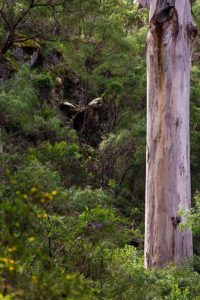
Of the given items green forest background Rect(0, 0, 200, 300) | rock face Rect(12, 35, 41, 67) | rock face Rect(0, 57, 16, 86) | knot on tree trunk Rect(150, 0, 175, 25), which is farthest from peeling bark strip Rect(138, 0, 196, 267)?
rock face Rect(12, 35, 41, 67)

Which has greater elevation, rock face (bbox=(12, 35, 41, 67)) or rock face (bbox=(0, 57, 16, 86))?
rock face (bbox=(12, 35, 41, 67))

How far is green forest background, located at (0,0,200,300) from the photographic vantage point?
178 inches

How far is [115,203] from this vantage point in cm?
1157

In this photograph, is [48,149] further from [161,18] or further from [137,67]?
[137,67]

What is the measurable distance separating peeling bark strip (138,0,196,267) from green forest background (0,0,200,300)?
54 cm

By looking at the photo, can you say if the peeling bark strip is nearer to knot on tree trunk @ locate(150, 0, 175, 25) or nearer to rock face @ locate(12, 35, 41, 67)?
knot on tree trunk @ locate(150, 0, 175, 25)

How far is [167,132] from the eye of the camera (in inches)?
306

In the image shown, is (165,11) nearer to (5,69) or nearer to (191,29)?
(191,29)

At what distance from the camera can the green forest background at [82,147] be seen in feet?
14.8

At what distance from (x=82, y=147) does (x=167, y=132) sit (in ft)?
18.8

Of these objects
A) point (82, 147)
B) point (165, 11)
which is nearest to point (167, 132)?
point (165, 11)

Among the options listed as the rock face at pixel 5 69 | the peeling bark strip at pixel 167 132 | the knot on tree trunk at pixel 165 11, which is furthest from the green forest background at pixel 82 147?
the knot on tree trunk at pixel 165 11

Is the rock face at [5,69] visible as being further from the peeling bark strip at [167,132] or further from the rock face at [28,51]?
the peeling bark strip at [167,132]

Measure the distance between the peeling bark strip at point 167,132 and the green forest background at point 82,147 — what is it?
54cm
